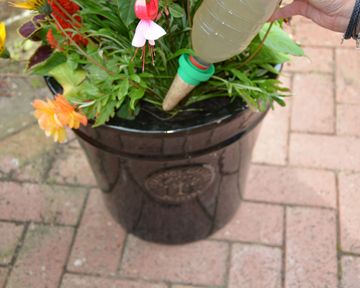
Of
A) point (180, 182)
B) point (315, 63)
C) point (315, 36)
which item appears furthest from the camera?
point (315, 36)

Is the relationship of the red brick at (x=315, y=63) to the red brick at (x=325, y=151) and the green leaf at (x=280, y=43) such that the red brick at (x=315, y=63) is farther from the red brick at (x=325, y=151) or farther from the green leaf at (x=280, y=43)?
the green leaf at (x=280, y=43)

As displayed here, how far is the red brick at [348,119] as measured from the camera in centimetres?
215

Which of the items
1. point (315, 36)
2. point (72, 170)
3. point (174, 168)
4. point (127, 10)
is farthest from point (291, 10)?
point (315, 36)

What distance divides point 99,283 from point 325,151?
992 mm

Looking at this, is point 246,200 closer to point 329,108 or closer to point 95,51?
point 329,108

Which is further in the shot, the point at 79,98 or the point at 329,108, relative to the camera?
the point at 329,108

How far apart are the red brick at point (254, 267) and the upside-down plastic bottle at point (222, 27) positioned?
81cm

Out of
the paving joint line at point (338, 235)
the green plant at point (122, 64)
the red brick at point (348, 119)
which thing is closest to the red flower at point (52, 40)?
the green plant at point (122, 64)

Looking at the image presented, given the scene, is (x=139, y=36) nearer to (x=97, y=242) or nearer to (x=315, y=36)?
(x=97, y=242)

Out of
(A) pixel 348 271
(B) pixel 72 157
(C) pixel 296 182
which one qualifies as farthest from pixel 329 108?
(B) pixel 72 157

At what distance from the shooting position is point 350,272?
5.74 feet

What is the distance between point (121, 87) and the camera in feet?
3.96

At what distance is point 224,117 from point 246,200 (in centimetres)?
72

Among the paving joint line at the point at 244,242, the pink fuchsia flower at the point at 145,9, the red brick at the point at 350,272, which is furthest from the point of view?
the paving joint line at the point at 244,242
